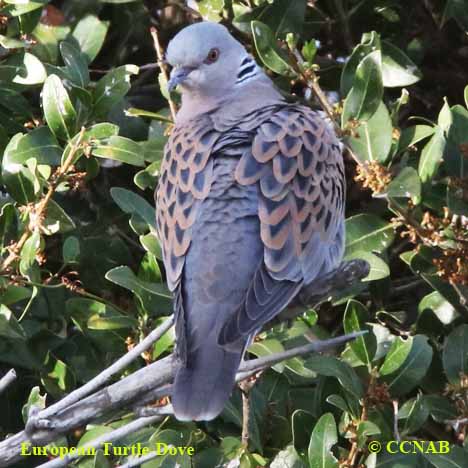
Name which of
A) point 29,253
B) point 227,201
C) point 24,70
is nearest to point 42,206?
point 29,253

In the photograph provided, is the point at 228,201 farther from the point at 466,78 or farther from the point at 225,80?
the point at 466,78

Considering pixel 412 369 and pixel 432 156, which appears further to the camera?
pixel 432 156

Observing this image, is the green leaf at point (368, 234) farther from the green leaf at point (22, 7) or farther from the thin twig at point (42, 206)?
the green leaf at point (22, 7)

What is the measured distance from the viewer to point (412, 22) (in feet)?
15.2

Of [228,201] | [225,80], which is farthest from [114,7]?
[228,201]

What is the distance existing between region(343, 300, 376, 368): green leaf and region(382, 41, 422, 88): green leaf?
89 centimetres

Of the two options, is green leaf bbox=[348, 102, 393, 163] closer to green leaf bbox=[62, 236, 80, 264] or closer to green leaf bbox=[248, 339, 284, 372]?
green leaf bbox=[248, 339, 284, 372]

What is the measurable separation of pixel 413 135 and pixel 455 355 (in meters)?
0.78

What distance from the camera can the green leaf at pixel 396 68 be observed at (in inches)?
165

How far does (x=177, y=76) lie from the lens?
4.06m

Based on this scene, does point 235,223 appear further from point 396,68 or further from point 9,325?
point 396,68

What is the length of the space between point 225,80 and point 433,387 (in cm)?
140

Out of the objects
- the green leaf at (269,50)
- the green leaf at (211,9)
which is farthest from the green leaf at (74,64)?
the green leaf at (269,50)


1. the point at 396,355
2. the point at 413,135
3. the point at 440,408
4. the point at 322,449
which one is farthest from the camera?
the point at 413,135
